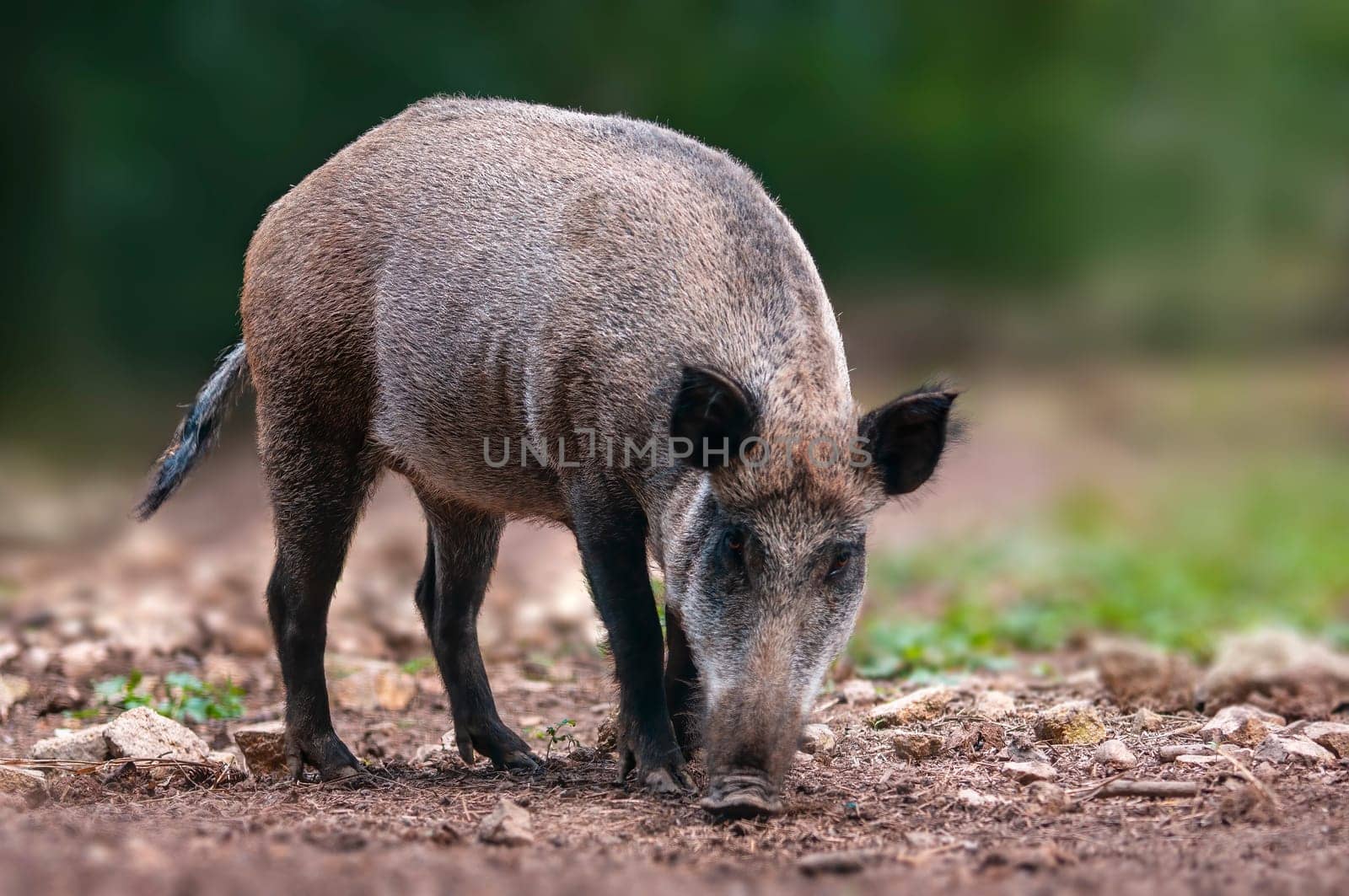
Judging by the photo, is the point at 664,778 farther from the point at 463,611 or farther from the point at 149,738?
the point at 149,738

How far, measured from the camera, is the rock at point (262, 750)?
5.04 metres

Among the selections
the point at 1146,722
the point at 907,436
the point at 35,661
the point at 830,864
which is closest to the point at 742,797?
the point at 830,864

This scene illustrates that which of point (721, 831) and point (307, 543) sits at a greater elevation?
point (307, 543)

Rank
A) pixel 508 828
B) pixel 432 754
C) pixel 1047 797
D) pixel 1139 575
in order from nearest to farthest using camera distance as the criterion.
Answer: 1. pixel 508 828
2. pixel 1047 797
3. pixel 432 754
4. pixel 1139 575

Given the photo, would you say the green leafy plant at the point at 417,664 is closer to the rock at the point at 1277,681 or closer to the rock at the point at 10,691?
the rock at the point at 10,691

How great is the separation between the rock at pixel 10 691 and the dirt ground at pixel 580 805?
4 centimetres

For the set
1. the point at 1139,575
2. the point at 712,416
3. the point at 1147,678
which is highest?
the point at 1139,575

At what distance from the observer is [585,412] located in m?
4.51

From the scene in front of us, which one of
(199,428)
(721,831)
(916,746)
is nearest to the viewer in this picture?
(721,831)

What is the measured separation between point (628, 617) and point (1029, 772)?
4.05ft

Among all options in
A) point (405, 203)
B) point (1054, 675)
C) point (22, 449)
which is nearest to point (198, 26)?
point (22, 449)

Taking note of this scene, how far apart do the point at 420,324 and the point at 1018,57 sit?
12003 millimetres

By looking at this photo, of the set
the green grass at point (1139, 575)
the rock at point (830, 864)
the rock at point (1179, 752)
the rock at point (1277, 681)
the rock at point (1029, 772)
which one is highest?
the green grass at point (1139, 575)

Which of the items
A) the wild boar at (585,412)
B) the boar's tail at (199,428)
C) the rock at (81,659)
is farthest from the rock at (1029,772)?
the rock at (81,659)
